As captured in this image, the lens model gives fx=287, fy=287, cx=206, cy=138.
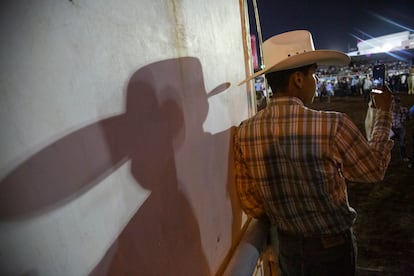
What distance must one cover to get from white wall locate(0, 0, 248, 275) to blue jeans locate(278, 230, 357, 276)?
0.71m

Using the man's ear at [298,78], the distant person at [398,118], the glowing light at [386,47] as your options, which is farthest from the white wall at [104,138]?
the glowing light at [386,47]

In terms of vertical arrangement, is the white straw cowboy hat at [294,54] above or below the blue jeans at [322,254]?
above

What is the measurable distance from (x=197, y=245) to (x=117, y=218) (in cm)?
67

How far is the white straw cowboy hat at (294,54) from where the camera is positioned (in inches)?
67.9

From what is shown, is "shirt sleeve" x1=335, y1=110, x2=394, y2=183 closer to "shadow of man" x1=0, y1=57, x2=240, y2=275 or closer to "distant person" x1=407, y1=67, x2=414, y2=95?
"shadow of man" x1=0, y1=57, x2=240, y2=275

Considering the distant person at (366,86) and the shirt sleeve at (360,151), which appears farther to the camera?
the distant person at (366,86)

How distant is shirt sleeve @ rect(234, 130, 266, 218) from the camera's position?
2.08 metres

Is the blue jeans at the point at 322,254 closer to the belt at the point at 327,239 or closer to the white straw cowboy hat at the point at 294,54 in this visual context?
the belt at the point at 327,239

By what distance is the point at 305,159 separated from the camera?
5.58 feet

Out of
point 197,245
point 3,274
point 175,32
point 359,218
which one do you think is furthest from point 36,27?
point 359,218

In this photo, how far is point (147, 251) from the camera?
106 centimetres

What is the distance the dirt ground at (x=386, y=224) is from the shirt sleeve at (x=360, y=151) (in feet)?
7.99

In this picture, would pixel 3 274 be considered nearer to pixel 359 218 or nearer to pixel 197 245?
pixel 197 245

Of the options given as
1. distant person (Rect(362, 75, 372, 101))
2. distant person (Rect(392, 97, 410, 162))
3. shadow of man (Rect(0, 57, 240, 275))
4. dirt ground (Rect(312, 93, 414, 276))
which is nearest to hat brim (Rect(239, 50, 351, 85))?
shadow of man (Rect(0, 57, 240, 275))
